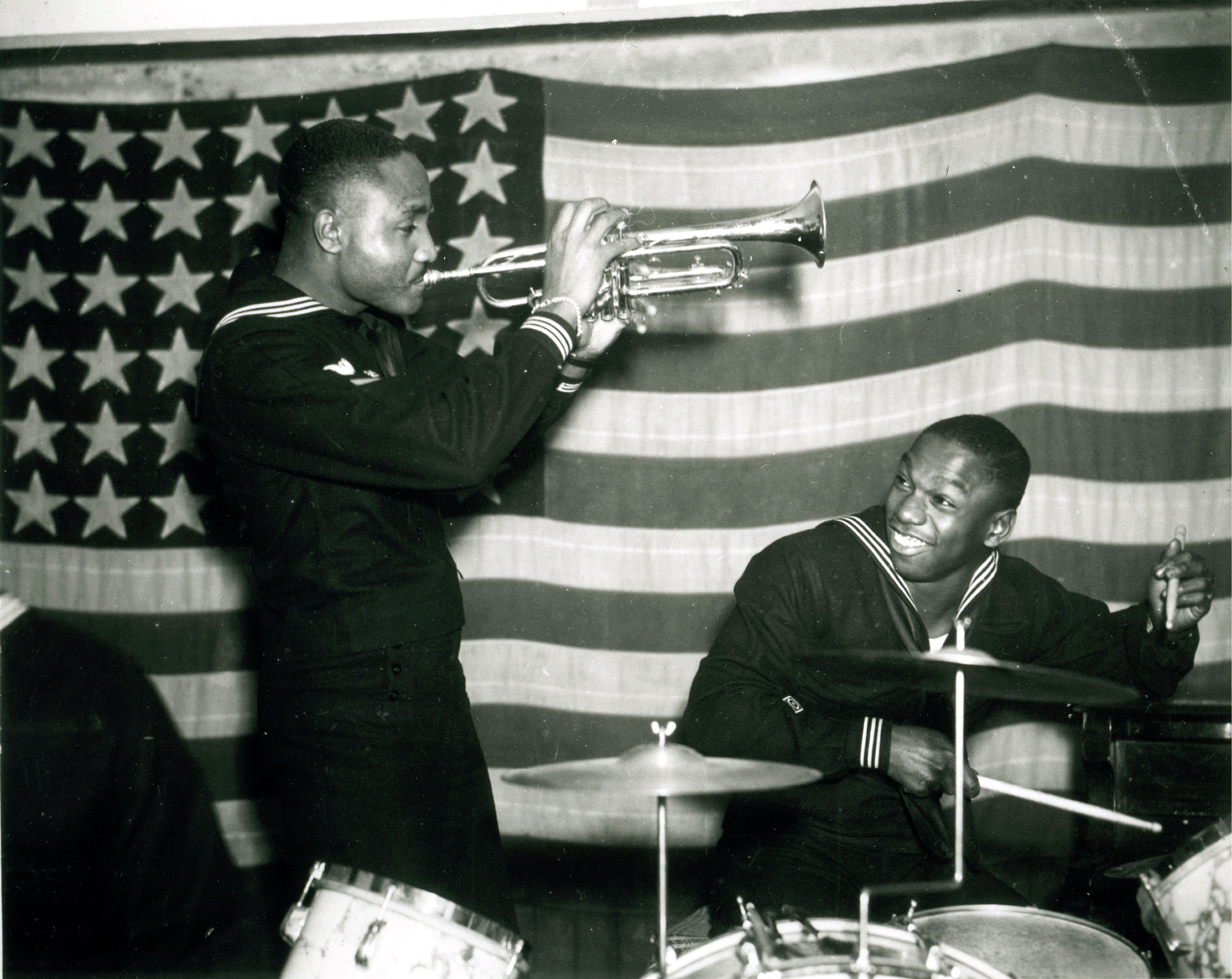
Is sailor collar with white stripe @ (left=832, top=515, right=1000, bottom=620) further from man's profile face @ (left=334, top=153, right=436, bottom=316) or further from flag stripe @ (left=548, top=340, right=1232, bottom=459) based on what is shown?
man's profile face @ (left=334, top=153, right=436, bottom=316)

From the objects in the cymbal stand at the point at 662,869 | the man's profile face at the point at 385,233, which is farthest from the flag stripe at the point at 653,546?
the cymbal stand at the point at 662,869

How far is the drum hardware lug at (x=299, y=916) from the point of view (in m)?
2.28

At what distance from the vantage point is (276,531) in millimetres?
2678

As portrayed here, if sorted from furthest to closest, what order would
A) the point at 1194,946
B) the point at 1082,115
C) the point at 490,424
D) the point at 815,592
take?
the point at 1082,115 → the point at 815,592 → the point at 490,424 → the point at 1194,946

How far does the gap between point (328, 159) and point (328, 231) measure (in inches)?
7.0

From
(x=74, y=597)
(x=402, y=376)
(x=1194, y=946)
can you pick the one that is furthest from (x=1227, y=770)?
(x=74, y=597)

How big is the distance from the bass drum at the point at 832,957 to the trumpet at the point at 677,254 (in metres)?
1.62

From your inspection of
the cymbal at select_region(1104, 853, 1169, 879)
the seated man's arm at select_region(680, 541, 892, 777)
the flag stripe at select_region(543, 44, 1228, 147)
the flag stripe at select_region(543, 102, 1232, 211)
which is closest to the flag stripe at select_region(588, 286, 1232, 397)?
the flag stripe at select_region(543, 102, 1232, 211)

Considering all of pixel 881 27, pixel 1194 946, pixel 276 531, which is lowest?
pixel 1194 946

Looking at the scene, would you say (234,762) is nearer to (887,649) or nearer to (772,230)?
(887,649)

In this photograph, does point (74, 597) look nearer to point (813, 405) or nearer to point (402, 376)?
point (402, 376)

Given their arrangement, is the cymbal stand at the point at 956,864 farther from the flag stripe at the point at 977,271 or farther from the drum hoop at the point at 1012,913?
the flag stripe at the point at 977,271

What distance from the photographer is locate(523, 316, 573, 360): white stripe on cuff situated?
263cm

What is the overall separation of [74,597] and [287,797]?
1.82 metres
